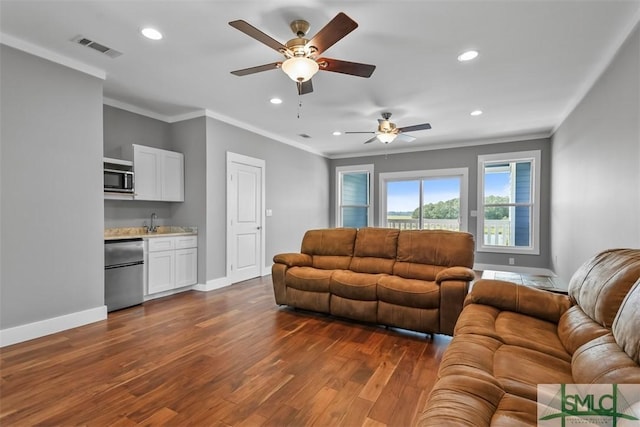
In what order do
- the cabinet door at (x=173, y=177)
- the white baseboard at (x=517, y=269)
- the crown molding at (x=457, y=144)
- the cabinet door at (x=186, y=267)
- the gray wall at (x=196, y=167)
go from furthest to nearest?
1. the crown molding at (x=457, y=144)
2. the white baseboard at (x=517, y=269)
3. the cabinet door at (x=173, y=177)
4. the cabinet door at (x=186, y=267)
5. the gray wall at (x=196, y=167)

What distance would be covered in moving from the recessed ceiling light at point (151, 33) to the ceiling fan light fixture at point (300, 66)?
1.15m

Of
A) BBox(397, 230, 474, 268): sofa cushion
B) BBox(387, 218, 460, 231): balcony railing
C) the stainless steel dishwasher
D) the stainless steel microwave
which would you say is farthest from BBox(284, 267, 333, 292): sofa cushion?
BBox(387, 218, 460, 231): balcony railing

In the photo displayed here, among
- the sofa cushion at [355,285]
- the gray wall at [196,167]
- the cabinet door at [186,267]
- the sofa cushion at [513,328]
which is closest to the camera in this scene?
the sofa cushion at [513,328]

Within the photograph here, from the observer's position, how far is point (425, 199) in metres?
6.84

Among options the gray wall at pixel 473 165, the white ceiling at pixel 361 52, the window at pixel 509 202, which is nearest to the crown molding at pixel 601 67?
the white ceiling at pixel 361 52

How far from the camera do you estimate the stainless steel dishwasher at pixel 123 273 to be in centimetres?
354

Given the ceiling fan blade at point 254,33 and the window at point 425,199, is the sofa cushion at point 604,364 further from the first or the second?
the window at point 425,199

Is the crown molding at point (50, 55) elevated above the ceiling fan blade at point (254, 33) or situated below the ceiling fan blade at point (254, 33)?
above

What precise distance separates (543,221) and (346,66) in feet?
17.4

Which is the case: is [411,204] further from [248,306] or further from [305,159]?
[248,306]

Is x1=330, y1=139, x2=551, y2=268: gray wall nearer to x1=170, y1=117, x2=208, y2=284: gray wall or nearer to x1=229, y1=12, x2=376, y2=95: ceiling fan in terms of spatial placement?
x1=170, y1=117, x2=208, y2=284: gray wall

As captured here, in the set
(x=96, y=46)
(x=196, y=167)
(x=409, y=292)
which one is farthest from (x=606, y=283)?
(x=196, y=167)

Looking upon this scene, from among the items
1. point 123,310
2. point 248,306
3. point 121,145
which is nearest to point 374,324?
point 248,306

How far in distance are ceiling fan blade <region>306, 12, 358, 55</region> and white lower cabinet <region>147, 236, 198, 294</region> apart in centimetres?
328
